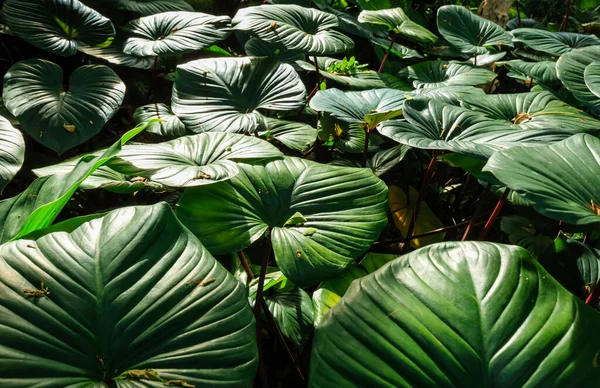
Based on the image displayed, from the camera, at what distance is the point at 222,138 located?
3.66 feet

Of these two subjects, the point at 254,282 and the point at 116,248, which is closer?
the point at 116,248

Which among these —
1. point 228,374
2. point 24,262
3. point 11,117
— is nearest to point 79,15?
point 11,117

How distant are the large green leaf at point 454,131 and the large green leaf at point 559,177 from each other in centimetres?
13

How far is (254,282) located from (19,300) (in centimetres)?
52

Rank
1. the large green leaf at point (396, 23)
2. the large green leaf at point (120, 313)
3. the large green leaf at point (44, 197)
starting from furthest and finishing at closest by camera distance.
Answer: the large green leaf at point (396, 23) → the large green leaf at point (44, 197) → the large green leaf at point (120, 313)

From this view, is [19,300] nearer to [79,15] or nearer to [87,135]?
[87,135]

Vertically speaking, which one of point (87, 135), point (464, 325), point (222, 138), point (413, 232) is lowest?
point (413, 232)

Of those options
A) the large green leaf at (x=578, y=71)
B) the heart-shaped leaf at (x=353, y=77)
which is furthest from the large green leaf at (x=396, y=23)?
the large green leaf at (x=578, y=71)

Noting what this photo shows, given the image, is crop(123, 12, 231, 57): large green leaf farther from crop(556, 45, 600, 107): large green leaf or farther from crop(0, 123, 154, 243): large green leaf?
crop(556, 45, 600, 107): large green leaf

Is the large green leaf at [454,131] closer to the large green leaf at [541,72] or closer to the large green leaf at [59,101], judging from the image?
the large green leaf at [541,72]

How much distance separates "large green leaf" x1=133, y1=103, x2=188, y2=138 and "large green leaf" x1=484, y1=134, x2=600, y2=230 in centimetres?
97

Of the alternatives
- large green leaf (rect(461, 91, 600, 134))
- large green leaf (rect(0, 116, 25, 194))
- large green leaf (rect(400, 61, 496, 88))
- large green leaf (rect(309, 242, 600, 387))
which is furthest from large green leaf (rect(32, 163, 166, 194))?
large green leaf (rect(400, 61, 496, 88))

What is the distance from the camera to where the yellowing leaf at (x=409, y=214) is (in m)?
1.42

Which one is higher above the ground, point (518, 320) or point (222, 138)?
point (518, 320)
